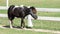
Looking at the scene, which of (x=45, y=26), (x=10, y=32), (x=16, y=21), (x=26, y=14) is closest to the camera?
(x=10, y=32)

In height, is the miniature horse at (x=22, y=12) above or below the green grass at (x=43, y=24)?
above

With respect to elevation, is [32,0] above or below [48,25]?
above

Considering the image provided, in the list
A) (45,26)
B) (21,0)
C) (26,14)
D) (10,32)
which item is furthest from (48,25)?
(21,0)

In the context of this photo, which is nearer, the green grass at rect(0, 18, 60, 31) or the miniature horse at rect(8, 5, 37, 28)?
the miniature horse at rect(8, 5, 37, 28)

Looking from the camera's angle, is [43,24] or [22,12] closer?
[22,12]

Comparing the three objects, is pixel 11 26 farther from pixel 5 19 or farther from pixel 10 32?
pixel 5 19

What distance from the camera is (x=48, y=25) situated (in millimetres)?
13438

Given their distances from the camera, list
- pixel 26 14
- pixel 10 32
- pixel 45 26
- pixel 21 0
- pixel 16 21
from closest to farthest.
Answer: pixel 10 32, pixel 26 14, pixel 45 26, pixel 16 21, pixel 21 0

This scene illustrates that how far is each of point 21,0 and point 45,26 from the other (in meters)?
13.9

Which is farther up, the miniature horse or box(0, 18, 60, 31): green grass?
the miniature horse

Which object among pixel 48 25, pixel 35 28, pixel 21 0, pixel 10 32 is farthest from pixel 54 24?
pixel 21 0

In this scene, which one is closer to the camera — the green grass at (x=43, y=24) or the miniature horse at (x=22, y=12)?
the miniature horse at (x=22, y=12)

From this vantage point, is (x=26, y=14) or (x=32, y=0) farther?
(x=32, y=0)

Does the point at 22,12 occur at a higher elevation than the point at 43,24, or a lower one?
higher
